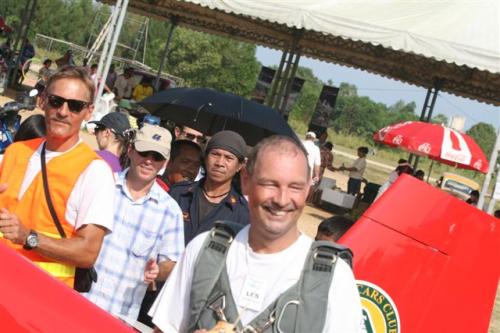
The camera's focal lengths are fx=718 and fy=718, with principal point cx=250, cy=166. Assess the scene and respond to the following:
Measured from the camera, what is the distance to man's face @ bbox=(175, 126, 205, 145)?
6895 mm

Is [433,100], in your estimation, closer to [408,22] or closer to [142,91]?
[408,22]

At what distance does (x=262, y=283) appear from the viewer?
6.23ft

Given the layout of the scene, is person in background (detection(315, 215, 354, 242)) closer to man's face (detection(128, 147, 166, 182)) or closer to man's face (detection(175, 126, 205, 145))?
man's face (detection(128, 147, 166, 182))

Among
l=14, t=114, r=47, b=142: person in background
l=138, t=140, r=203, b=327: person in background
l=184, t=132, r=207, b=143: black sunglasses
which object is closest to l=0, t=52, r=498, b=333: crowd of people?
l=138, t=140, r=203, b=327: person in background

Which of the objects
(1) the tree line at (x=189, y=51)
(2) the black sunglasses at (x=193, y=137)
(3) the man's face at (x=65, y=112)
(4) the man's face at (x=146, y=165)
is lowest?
(4) the man's face at (x=146, y=165)

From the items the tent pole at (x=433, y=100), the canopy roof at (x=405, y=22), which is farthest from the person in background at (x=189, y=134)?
the tent pole at (x=433, y=100)

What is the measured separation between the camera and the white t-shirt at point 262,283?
5.98 feet

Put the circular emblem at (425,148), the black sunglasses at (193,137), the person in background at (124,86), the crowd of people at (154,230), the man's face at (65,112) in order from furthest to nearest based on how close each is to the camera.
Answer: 1. the person in background at (124,86)
2. the circular emblem at (425,148)
3. the black sunglasses at (193,137)
4. the man's face at (65,112)
5. the crowd of people at (154,230)

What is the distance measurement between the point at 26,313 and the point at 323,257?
2.74 ft

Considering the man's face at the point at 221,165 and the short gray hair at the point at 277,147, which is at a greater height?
the short gray hair at the point at 277,147

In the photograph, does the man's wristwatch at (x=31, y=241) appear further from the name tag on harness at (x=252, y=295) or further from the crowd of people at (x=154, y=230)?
the name tag on harness at (x=252, y=295)

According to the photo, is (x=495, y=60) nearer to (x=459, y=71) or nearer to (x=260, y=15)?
(x=260, y=15)

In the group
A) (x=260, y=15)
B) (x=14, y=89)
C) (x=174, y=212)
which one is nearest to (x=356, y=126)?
(x=14, y=89)

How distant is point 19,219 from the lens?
2449 mm
